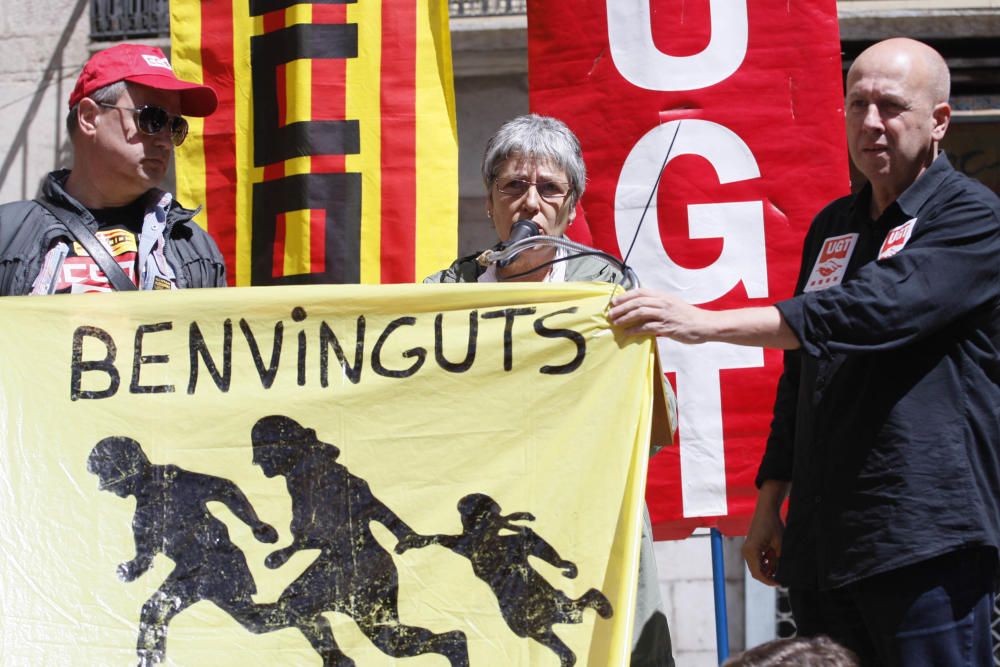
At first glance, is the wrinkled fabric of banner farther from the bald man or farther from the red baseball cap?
the red baseball cap

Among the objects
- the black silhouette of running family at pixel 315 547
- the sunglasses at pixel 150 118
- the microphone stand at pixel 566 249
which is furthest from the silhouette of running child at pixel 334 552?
the sunglasses at pixel 150 118

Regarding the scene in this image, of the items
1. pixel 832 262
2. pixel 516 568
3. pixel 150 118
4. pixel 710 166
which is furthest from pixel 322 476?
pixel 710 166

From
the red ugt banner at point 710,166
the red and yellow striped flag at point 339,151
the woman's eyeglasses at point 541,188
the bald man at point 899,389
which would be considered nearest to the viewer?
the bald man at point 899,389

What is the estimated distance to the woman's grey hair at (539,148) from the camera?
10.2ft

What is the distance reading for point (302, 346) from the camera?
2775mm

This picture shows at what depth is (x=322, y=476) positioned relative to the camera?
268 cm

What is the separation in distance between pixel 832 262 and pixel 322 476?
3.95 ft

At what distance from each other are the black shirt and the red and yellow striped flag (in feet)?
6.29

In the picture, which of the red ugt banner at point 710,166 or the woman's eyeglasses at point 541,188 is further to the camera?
the red ugt banner at point 710,166

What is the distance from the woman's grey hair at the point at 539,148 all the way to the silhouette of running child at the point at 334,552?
865 millimetres

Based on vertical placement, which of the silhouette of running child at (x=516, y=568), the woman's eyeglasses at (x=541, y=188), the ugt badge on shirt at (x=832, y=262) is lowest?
the silhouette of running child at (x=516, y=568)

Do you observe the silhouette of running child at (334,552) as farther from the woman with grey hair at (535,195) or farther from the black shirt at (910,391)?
the black shirt at (910,391)

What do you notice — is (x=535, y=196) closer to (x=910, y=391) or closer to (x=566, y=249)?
(x=566, y=249)

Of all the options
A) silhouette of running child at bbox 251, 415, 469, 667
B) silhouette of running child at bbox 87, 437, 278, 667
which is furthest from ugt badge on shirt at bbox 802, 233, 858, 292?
silhouette of running child at bbox 87, 437, 278, 667
